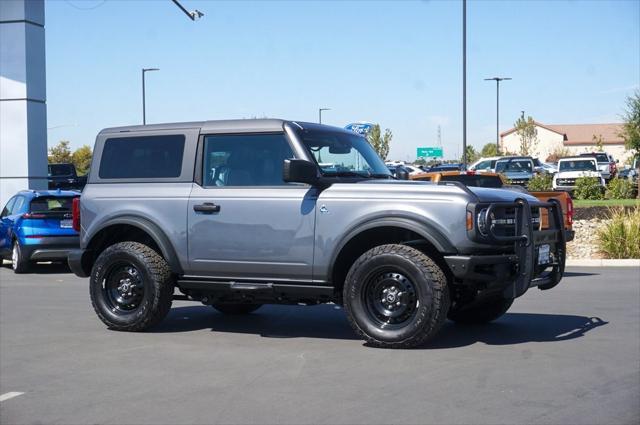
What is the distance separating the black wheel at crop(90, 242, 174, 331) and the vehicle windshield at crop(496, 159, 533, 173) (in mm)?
32820

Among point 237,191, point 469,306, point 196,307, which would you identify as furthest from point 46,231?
point 469,306

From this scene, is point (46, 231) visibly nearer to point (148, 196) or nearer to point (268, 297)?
point (148, 196)

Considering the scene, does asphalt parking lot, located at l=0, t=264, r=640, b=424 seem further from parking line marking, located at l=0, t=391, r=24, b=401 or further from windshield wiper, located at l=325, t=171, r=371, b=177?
windshield wiper, located at l=325, t=171, r=371, b=177

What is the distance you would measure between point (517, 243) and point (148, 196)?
12.3ft

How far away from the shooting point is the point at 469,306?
8898mm

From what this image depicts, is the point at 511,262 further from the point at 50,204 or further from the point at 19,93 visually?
the point at 19,93

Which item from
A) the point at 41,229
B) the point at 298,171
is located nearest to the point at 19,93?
the point at 41,229

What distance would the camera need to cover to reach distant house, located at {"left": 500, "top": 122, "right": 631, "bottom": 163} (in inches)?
5069

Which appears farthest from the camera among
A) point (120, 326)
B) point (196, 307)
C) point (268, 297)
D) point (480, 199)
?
point (196, 307)

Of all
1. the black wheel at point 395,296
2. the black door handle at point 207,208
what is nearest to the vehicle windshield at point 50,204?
the black door handle at point 207,208

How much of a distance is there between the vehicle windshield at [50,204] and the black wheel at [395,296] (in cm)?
965

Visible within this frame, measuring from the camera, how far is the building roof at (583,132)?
5300 inches

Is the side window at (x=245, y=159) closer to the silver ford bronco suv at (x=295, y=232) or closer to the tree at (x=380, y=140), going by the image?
the silver ford bronco suv at (x=295, y=232)

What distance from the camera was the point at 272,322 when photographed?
9844mm
